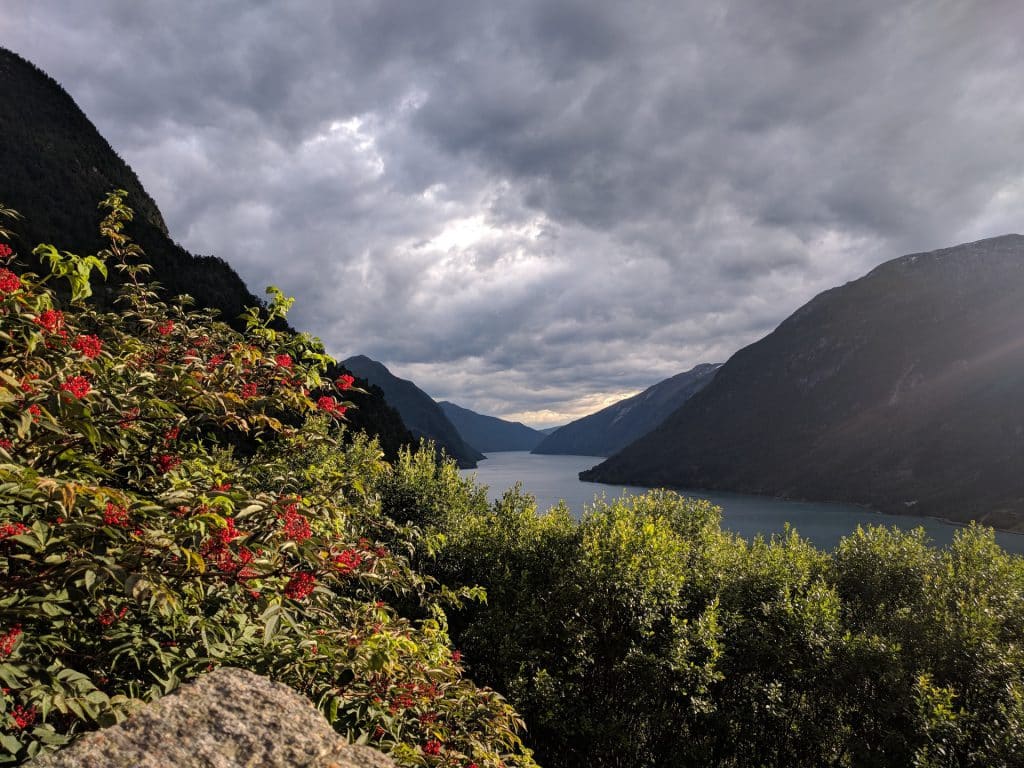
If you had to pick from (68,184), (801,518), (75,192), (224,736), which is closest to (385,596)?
(224,736)

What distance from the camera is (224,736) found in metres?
3.11

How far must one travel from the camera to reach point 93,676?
3590 millimetres

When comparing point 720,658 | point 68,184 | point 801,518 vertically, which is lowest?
point 801,518

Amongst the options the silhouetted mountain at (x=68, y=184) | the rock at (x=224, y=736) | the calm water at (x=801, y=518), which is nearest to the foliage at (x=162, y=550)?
the rock at (x=224, y=736)

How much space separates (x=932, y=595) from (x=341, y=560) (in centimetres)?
1986

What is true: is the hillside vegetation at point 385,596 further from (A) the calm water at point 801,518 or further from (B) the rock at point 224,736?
(A) the calm water at point 801,518

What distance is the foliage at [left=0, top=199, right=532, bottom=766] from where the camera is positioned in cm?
293

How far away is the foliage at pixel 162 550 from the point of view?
2.93 metres

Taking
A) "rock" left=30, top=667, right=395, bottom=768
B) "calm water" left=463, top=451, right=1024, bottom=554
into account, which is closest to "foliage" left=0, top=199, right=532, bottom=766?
"rock" left=30, top=667, right=395, bottom=768

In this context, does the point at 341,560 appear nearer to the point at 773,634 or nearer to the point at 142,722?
the point at 142,722

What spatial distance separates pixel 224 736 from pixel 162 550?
1194 mm

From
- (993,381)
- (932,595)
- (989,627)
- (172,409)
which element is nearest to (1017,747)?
(989,627)

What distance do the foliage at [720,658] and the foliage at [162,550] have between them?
9.24 m

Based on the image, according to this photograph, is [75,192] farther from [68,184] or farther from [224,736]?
[224,736]
